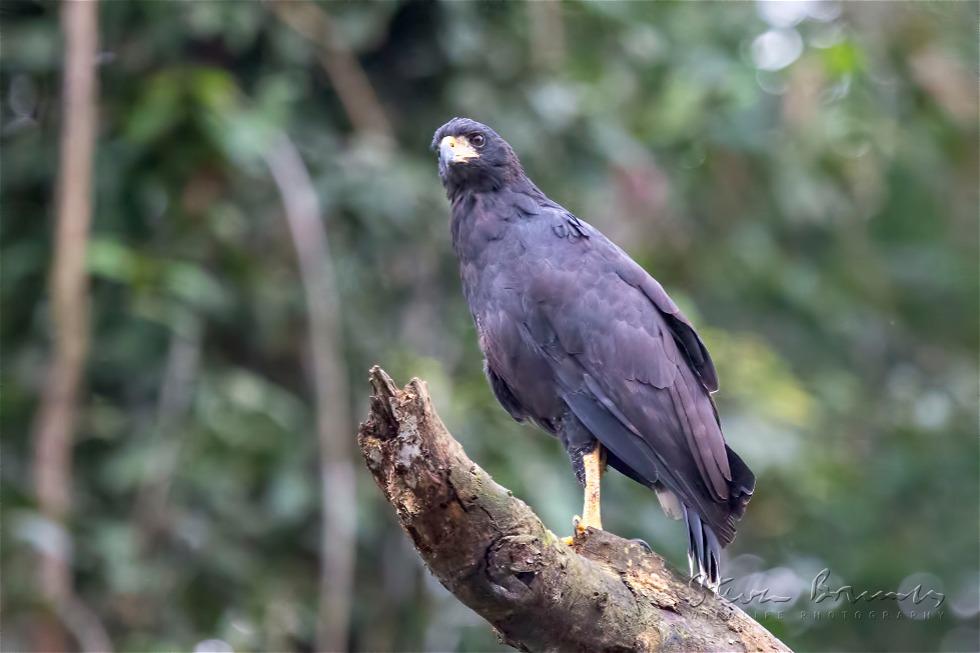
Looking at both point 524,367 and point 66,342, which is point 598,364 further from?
point 66,342

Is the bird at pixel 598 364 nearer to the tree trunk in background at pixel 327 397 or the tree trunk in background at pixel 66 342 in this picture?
the tree trunk in background at pixel 327 397

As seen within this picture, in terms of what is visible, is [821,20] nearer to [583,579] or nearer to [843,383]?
[843,383]

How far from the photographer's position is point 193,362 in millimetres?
7648

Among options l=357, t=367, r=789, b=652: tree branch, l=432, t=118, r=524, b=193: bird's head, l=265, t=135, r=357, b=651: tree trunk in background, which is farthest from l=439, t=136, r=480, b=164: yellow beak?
l=357, t=367, r=789, b=652: tree branch

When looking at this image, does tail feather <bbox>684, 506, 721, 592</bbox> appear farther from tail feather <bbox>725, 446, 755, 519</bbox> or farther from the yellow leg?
the yellow leg

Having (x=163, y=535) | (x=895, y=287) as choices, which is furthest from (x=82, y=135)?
(x=895, y=287)

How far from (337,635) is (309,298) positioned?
1.96 metres

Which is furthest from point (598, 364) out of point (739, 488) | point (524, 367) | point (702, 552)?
point (702, 552)

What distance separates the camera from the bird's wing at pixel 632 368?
210 inches

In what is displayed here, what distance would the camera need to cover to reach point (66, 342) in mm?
7062

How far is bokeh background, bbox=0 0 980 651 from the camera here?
747cm

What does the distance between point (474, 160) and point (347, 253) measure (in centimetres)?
261

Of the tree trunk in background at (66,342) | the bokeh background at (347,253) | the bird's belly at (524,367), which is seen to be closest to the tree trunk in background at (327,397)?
the bokeh background at (347,253)

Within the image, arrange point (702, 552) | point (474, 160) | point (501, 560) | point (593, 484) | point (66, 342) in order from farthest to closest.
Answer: point (66, 342)
point (474, 160)
point (593, 484)
point (702, 552)
point (501, 560)
